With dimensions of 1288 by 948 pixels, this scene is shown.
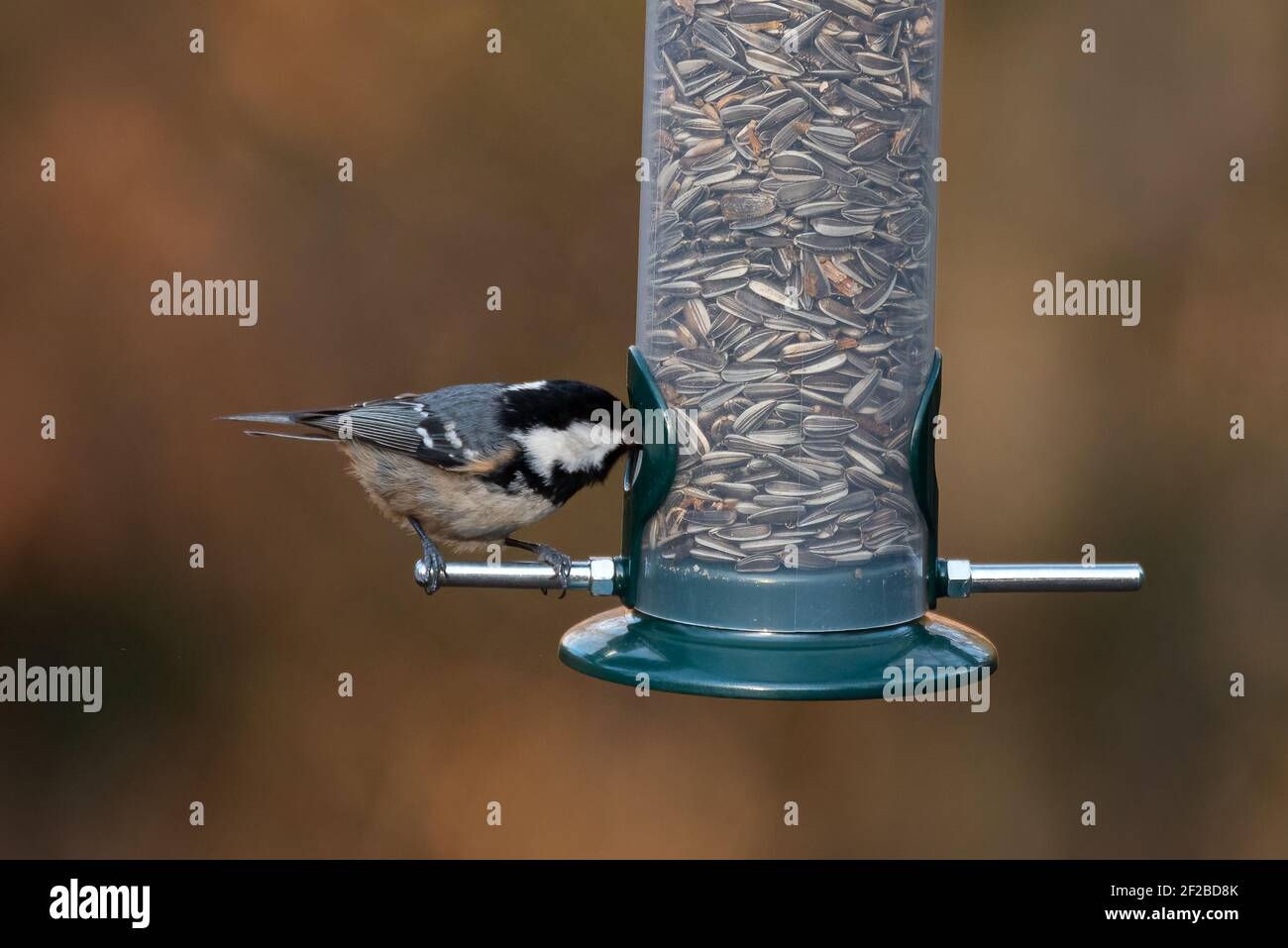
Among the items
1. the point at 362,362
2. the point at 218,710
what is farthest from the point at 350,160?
the point at 218,710

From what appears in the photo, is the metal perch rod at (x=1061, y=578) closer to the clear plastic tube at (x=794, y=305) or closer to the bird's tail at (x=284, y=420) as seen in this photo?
the clear plastic tube at (x=794, y=305)

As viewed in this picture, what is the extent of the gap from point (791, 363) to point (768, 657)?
27.6 inches

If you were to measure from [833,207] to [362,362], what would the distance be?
3.11m

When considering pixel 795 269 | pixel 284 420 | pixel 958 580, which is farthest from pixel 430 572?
pixel 958 580

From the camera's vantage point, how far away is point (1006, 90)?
6164 millimetres

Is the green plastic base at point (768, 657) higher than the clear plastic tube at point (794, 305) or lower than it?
lower

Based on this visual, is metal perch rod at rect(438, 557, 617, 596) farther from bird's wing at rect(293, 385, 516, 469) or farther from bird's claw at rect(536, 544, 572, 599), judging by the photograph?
bird's wing at rect(293, 385, 516, 469)

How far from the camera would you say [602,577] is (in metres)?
3.82

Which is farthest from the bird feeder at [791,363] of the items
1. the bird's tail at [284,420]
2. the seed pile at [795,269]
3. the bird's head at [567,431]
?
the bird's tail at [284,420]

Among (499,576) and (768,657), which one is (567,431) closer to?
(499,576)

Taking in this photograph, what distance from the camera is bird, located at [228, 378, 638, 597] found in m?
3.85

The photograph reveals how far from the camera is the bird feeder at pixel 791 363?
139 inches

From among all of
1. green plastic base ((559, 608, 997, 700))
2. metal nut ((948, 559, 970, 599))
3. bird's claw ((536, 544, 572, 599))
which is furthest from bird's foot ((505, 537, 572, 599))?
metal nut ((948, 559, 970, 599))

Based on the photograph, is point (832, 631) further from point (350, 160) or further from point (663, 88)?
point (350, 160)
